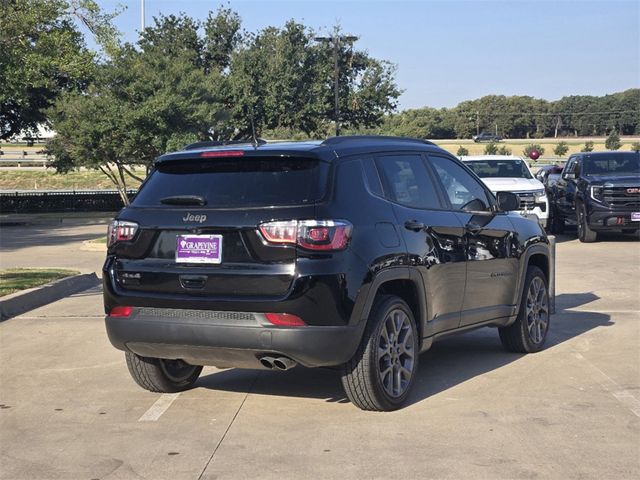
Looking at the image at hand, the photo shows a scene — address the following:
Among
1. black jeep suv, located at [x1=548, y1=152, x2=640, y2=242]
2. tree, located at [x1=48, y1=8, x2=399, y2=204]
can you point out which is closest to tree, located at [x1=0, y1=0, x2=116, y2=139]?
tree, located at [x1=48, y1=8, x2=399, y2=204]

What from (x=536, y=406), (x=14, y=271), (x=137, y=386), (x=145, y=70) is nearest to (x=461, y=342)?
→ (x=536, y=406)

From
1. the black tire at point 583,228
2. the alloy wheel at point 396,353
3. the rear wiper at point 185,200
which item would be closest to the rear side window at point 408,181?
the alloy wheel at point 396,353

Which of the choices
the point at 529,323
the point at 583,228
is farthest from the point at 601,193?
the point at 529,323

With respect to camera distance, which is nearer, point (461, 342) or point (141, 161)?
point (461, 342)

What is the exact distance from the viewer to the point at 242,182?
5949 millimetres

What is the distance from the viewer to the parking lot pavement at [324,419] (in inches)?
203

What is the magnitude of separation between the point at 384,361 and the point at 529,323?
2.54 m

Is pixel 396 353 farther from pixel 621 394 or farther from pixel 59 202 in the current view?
pixel 59 202

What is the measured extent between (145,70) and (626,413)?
2378 centimetres

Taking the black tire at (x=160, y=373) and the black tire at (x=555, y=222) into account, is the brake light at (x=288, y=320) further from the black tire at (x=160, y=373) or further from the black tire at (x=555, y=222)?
the black tire at (x=555, y=222)

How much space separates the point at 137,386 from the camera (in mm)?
7172

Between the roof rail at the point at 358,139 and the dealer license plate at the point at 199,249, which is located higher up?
the roof rail at the point at 358,139

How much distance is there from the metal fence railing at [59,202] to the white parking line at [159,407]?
2908cm

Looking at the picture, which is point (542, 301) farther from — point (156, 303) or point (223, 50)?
point (223, 50)
